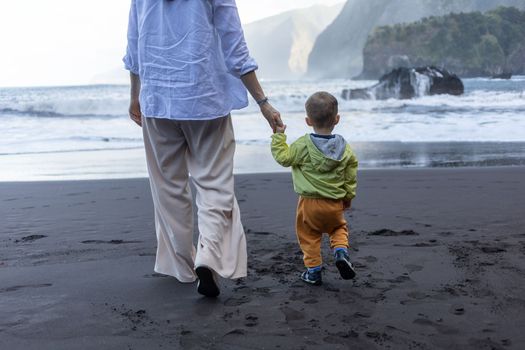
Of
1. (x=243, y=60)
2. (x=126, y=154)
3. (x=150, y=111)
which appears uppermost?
(x=243, y=60)

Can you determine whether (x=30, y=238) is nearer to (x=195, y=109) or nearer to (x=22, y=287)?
(x=22, y=287)

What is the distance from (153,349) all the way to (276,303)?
26.9 inches

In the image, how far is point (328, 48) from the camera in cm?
6781

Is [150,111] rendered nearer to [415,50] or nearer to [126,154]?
[126,154]

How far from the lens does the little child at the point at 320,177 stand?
302cm

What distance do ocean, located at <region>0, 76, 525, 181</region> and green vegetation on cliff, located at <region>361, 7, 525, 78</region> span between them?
16.9 m

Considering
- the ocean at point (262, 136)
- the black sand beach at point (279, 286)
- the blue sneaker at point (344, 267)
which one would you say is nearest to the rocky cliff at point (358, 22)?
the ocean at point (262, 136)

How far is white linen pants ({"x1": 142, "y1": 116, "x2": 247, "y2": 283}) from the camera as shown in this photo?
2848mm

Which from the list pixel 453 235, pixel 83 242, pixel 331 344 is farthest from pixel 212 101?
pixel 453 235

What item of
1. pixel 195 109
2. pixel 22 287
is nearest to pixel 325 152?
pixel 195 109

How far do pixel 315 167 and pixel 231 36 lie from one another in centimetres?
75

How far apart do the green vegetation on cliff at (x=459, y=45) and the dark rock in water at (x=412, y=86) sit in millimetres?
8630

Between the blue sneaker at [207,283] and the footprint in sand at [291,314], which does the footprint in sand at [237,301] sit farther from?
the footprint in sand at [291,314]

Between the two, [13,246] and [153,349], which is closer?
[153,349]
